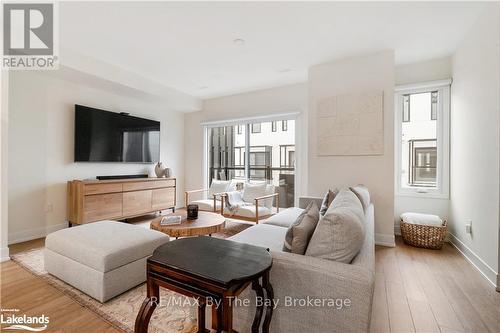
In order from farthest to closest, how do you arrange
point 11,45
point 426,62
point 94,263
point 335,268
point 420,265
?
point 426,62 → point 11,45 → point 420,265 → point 94,263 → point 335,268

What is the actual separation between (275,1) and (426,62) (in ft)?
8.43

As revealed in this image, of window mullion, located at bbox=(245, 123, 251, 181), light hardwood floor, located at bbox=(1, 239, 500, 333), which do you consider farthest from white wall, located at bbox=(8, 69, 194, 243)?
window mullion, located at bbox=(245, 123, 251, 181)

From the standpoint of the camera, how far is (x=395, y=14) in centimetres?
225

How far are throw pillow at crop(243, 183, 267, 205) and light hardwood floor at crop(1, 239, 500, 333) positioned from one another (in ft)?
6.47

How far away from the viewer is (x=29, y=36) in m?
2.59

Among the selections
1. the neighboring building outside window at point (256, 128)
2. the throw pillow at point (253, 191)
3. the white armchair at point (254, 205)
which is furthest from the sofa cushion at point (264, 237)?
the neighboring building outside window at point (256, 128)

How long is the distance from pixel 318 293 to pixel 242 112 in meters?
4.11

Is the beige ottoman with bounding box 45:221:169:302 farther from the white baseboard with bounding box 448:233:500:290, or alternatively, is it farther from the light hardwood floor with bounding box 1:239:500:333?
the white baseboard with bounding box 448:233:500:290

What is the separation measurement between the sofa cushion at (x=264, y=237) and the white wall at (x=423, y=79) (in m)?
2.32

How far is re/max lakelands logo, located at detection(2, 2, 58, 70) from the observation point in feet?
7.31

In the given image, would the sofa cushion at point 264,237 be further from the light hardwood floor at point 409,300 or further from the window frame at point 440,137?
the window frame at point 440,137

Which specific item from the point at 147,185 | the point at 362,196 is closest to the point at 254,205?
the point at 362,196

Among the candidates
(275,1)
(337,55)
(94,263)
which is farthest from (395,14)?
(94,263)

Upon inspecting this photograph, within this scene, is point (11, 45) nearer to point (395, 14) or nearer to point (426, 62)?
point (395, 14)
